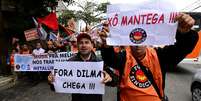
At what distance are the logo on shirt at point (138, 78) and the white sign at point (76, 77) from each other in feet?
2.59

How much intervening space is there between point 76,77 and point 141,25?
4.00ft

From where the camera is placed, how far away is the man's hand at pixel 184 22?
3447 millimetres

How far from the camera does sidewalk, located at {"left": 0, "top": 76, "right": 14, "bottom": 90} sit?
13.3 meters

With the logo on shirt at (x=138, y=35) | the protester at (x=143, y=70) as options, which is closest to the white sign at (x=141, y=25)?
the logo on shirt at (x=138, y=35)

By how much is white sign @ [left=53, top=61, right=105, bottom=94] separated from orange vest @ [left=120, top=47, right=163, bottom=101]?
76cm

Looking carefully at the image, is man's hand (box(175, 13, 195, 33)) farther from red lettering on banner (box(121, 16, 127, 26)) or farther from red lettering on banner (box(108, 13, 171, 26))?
red lettering on banner (box(121, 16, 127, 26))

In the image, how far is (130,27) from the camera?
404 cm

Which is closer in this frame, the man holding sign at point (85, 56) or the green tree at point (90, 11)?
the man holding sign at point (85, 56)

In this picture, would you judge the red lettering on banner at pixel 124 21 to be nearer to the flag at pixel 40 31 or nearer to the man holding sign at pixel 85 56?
the man holding sign at pixel 85 56

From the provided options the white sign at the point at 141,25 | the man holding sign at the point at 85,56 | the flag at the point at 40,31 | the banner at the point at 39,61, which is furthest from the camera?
the flag at the point at 40,31

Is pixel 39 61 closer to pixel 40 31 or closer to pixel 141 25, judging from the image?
pixel 40 31

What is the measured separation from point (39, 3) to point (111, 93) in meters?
6.90

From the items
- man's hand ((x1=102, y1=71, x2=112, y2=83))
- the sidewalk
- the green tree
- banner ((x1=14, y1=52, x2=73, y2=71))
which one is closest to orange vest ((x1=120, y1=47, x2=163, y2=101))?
man's hand ((x1=102, y1=71, x2=112, y2=83))

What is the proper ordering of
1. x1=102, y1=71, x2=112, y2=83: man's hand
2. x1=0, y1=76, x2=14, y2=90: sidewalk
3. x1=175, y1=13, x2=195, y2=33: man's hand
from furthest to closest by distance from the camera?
1. x1=0, y1=76, x2=14, y2=90: sidewalk
2. x1=102, y1=71, x2=112, y2=83: man's hand
3. x1=175, y1=13, x2=195, y2=33: man's hand
